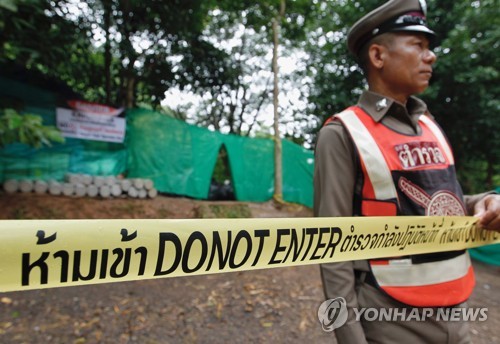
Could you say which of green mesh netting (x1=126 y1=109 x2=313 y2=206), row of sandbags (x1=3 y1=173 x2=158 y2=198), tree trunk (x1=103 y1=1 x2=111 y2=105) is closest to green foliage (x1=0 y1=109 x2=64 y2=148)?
row of sandbags (x1=3 y1=173 x2=158 y2=198)

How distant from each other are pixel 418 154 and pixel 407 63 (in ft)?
1.20

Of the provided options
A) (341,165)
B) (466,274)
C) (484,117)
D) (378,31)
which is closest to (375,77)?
(378,31)

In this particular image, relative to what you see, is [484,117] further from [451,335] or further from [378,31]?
[451,335]

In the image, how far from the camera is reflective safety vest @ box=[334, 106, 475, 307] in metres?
0.93

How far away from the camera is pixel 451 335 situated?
3.02 feet

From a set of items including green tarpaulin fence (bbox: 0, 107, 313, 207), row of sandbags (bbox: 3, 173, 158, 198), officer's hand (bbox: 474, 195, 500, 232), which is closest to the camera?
officer's hand (bbox: 474, 195, 500, 232)

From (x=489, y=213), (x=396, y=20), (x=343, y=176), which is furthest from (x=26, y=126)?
(x=489, y=213)

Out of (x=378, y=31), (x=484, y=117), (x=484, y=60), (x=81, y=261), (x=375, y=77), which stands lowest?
(x=81, y=261)

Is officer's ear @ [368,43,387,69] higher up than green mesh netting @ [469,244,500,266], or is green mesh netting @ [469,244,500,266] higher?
officer's ear @ [368,43,387,69]

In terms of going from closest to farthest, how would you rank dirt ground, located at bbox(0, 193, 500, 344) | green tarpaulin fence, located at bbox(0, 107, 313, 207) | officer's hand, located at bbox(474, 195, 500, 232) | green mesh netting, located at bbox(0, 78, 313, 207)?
officer's hand, located at bbox(474, 195, 500, 232)
dirt ground, located at bbox(0, 193, 500, 344)
green mesh netting, located at bbox(0, 78, 313, 207)
green tarpaulin fence, located at bbox(0, 107, 313, 207)

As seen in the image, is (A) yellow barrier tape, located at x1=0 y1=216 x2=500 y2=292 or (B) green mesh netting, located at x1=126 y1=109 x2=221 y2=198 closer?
(A) yellow barrier tape, located at x1=0 y1=216 x2=500 y2=292

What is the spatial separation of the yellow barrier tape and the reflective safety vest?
57 mm

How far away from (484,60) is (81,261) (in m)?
6.53

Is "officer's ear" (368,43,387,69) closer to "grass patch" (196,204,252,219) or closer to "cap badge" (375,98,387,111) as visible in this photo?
"cap badge" (375,98,387,111)
